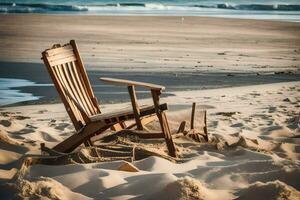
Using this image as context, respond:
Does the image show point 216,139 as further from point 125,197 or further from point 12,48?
point 12,48

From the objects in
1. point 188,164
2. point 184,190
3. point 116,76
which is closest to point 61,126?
point 188,164

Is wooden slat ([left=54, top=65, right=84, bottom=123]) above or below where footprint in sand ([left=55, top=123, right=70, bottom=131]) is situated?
above

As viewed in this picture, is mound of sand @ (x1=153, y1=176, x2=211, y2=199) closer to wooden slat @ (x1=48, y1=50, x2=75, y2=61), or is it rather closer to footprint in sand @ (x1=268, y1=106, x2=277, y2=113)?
wooden slat @ (x1=48, y1=50, x2=75, y2=61)

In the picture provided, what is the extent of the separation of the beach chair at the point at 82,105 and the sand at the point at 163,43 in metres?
5.62

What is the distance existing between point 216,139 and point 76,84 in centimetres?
154

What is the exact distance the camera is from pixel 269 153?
527cm

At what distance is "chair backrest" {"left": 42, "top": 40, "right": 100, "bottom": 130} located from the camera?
A: 5.20 m

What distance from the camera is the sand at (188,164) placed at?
148 inches

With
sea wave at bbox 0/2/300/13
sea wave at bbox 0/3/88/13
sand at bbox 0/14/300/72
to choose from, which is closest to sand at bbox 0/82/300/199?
sand at bbox 0/14/300/72

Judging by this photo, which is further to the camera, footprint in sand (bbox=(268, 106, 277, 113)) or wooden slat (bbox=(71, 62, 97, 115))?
footprint in sand (bbox=(268, 106, 277, 113))

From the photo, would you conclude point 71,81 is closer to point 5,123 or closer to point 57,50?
point 57,50

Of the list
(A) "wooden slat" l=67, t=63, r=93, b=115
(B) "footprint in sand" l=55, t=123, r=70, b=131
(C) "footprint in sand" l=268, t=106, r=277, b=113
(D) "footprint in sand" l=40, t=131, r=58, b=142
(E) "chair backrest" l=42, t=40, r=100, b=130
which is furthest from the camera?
(C) "footprint in sand" l=268, t=106, r=277, b=113

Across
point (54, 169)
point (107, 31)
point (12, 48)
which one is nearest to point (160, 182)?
point (54, 169)

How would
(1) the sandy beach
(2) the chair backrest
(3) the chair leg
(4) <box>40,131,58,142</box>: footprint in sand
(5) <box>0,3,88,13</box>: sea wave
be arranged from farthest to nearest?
(5) <box>0,3,88,13</box>: sea wave < (4) <box>40,131,58,142</box>: footprint in sand < (2) the chair backrest < (3) the chair leg < (1) the sandy beach
